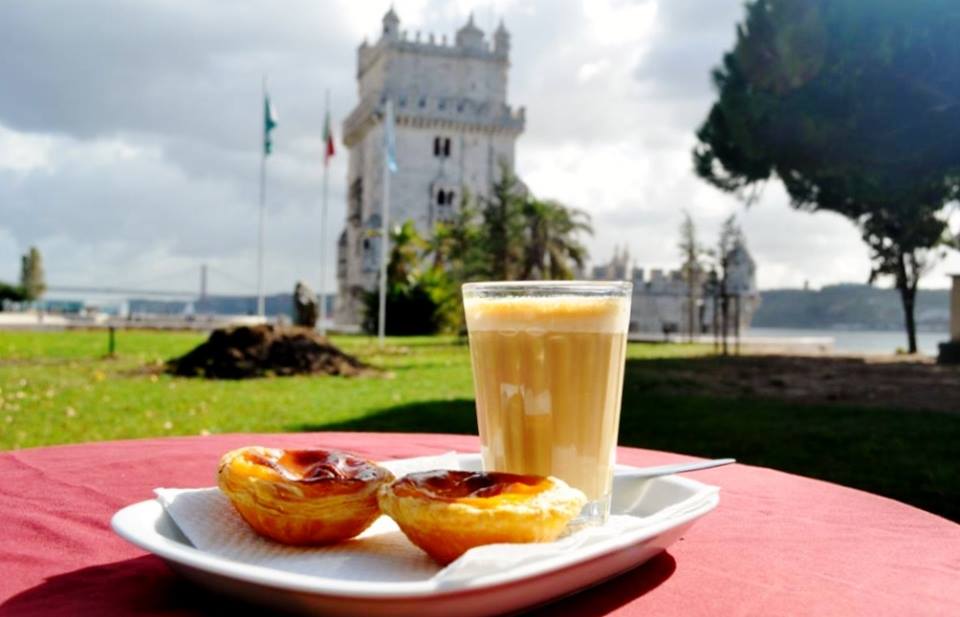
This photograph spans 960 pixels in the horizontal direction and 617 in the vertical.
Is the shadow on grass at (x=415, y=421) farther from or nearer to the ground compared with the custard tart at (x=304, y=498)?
nearer to the ground

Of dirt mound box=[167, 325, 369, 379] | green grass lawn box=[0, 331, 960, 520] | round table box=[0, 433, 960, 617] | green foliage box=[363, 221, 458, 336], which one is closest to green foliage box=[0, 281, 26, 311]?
green foliage box=[363, 221, 458, 336]

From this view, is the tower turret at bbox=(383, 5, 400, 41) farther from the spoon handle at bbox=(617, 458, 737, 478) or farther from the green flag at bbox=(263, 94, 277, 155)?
the spoon handle at bbox=(617, 458, 737, 478)

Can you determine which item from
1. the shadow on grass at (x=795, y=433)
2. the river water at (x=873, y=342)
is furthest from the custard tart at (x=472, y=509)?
the river water at (x=873, y=342)

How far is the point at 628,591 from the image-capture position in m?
0.94

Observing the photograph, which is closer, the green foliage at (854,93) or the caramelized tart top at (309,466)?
the caramelized tart top at (309,466)

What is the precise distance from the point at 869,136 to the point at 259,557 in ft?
42.5

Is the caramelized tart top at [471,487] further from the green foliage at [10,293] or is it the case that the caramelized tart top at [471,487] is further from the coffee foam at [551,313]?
the green foliage at [10,293]

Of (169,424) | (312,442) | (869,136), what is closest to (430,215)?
(869,136)

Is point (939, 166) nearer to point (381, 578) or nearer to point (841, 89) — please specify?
point (841, 89)

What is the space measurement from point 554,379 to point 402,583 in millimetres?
506

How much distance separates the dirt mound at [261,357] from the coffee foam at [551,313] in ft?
39.0

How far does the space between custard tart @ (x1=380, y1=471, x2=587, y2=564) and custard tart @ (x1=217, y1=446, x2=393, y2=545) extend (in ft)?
0.14

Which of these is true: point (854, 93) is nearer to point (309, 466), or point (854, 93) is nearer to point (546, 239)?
point (309, 466)

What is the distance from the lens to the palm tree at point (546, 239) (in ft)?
102
